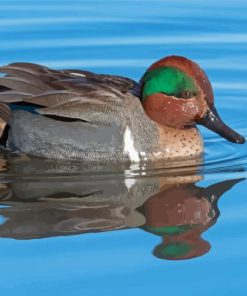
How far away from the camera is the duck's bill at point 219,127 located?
8594 millimetres

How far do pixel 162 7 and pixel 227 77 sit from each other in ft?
8.19

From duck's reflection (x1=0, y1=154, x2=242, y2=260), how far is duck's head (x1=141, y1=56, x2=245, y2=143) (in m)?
0.64

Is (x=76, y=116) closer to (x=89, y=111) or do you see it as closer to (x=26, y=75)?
(x=89, y=111)

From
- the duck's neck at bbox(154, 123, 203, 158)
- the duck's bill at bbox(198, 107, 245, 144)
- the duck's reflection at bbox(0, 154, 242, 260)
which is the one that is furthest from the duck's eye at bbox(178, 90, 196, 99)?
the duck's reflection at bbox(0, 154, 242, 260)

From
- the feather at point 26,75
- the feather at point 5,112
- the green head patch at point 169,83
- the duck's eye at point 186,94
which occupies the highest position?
the feather at point 26,75

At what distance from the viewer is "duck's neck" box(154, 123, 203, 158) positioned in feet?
28.5

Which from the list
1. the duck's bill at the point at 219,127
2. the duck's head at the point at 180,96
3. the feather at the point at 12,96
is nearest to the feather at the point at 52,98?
the feather at the point at 12,96

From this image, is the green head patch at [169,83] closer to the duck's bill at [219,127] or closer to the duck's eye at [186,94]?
the duck's eye at [186,94]

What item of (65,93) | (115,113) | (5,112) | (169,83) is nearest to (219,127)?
(169,83)

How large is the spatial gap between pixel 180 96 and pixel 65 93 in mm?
871

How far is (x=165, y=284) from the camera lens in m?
6.10

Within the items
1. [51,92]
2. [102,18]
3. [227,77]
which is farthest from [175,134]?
[102,18]

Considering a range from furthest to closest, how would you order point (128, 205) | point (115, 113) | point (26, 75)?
point (26, 75) < point (115, 113) < point (128, 205)

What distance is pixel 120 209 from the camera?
24.5 ft
